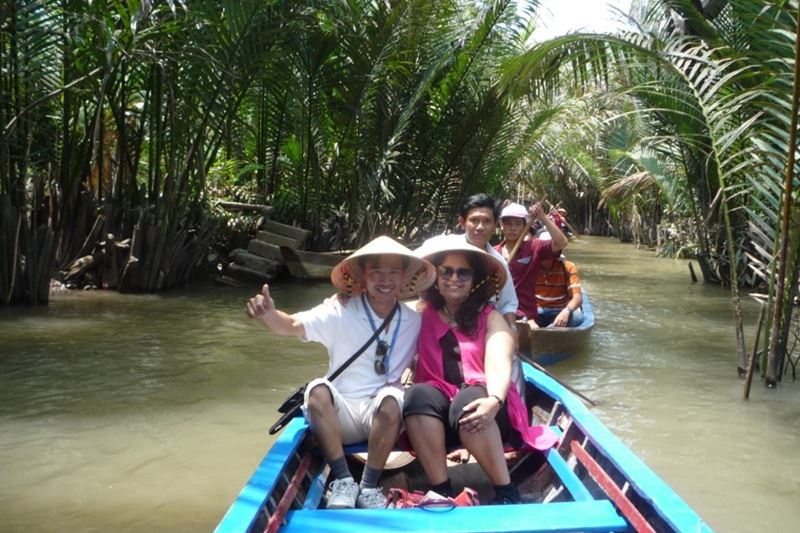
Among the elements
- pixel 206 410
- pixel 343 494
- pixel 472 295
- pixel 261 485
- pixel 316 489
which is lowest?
pixel 206 410

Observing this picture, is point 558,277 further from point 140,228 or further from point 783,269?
point 140,228

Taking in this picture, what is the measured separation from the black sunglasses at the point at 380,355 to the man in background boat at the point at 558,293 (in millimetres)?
4023

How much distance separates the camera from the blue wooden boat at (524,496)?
282 centimetres

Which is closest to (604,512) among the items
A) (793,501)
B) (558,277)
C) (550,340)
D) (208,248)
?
(793,501)

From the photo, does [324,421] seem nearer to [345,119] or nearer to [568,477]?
[568,477]

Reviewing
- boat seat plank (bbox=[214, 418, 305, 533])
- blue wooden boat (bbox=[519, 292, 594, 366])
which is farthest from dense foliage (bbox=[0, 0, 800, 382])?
boat seat plank (bbox=[214, 418, 305, 533])

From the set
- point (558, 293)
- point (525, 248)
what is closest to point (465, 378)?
point (525, 248)

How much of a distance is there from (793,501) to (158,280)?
931 cm

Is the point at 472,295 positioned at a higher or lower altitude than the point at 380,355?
higher

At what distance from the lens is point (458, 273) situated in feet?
12.2

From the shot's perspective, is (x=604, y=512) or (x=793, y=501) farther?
(x=793, y=501)

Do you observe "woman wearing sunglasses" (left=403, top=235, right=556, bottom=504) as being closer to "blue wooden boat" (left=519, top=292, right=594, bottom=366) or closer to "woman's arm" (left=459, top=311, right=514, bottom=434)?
"woman's arm" (left=459, top=311, right=514, bottom=434)

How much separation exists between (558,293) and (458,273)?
4375mm

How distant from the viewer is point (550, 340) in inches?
278
